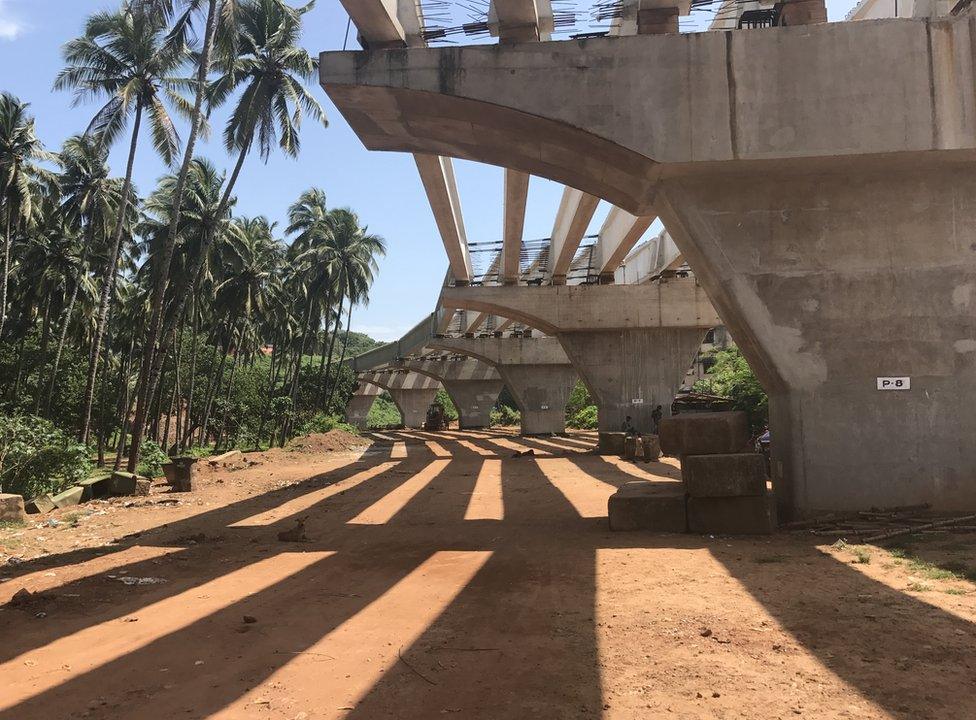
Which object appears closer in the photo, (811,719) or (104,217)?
(811,719)

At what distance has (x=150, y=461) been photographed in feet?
70.1

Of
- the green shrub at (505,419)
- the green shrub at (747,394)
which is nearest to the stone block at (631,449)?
the green shrub at (747,394)

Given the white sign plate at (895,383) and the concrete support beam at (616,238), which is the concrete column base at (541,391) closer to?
the concrete support beam at (616,238)

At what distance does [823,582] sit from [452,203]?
11.9m

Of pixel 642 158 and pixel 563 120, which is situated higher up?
pixel 563 120

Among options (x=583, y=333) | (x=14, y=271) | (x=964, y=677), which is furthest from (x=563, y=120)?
(x=14, y=271)

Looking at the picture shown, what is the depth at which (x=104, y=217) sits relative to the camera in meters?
27.2

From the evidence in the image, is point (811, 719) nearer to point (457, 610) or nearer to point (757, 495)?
point (457, 610)

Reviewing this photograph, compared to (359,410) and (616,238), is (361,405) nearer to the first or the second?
(359,410)

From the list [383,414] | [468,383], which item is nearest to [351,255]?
[468,383]

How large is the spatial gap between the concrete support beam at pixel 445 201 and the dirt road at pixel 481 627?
7.31m

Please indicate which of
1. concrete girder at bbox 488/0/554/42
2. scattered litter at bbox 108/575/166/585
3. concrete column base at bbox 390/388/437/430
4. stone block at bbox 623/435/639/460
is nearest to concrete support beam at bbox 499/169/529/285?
concrete girder at bbox 488/0/554/42

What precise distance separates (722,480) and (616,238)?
42.5 ft

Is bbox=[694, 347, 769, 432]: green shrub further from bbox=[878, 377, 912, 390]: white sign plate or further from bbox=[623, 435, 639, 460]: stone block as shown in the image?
bbox=[878, 377, 912, 390]: white sign plate
